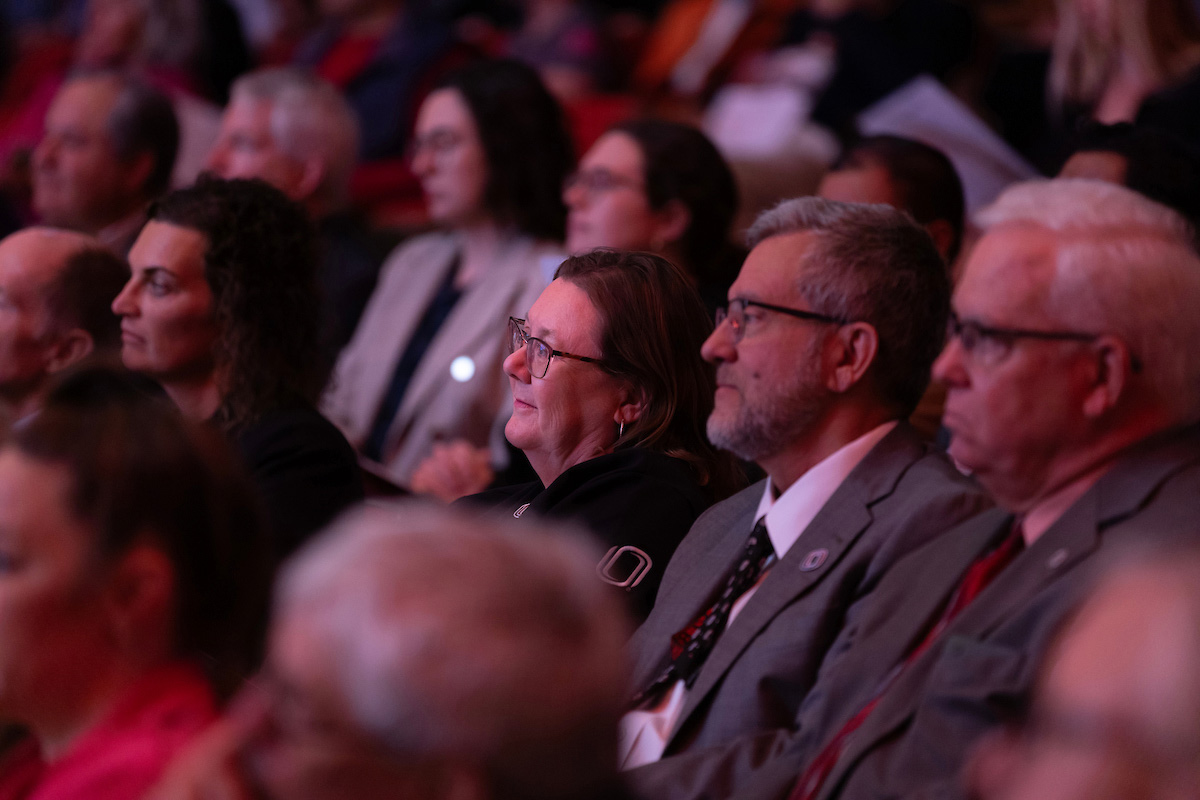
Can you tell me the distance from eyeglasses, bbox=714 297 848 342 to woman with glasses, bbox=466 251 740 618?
22 centimetres

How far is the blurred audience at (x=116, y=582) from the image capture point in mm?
1309

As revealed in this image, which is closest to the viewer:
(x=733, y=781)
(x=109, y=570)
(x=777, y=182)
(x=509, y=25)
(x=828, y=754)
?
(x=109, y=570)

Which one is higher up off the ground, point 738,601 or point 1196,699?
point 1196,699

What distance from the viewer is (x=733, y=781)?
1711 mm

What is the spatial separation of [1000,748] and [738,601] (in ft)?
2.80

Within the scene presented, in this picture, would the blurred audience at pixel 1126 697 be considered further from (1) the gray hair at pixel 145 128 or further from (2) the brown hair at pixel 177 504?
(1) the gray hair at pixel 145 128

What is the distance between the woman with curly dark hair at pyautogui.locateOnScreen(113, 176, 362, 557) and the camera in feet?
9.14

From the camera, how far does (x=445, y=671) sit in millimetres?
993

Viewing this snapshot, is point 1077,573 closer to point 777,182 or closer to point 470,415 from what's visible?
point 470,415

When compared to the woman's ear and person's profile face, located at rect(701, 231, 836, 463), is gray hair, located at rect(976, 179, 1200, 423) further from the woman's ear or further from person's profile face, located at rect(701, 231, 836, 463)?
the woman's ear

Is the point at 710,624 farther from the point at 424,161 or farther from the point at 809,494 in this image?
the point at 424,161

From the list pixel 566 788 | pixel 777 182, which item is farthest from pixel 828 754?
pixel 777 182

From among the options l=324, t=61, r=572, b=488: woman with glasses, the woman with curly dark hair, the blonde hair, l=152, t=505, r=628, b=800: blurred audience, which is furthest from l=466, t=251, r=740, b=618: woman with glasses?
the blonde hair

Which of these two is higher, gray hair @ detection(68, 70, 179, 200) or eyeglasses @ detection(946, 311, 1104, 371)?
eyeglasses @ detection(946, 311, 1104, 371)
